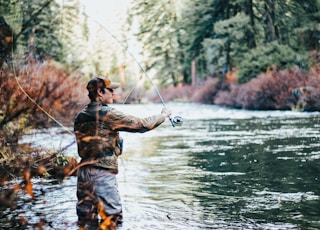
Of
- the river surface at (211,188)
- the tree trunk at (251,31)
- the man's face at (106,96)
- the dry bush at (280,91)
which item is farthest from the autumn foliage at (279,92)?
the man's face at (106,96)

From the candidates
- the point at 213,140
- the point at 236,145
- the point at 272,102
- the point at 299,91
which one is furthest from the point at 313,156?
the point at 272,102

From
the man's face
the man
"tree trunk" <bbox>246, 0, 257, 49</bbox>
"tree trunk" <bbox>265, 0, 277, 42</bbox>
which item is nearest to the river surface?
the man

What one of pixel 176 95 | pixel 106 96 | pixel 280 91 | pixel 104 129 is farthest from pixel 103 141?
pixel 176 95

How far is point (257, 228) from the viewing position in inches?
192

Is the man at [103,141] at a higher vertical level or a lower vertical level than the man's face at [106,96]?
lower

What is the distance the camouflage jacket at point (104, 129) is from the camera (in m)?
4.54

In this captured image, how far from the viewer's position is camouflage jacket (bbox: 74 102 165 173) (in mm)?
4543

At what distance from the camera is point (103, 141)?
4.53 metres

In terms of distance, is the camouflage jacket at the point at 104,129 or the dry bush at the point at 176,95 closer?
the camouflage jacket at the point at 104,129

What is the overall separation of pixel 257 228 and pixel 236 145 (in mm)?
6520

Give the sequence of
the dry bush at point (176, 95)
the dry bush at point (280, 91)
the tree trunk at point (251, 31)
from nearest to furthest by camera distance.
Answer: the dry bush at point (280, 91) < the tree trunk at point (251, 31) < the dry bush at point (176, 95)

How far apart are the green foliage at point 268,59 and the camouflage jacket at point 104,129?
862 inches

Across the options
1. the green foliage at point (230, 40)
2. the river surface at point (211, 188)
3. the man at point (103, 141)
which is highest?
the green foliage at point (230, 40)

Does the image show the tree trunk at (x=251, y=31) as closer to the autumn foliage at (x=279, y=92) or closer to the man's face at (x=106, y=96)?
the autumn foliage at (x=279, y=92)
